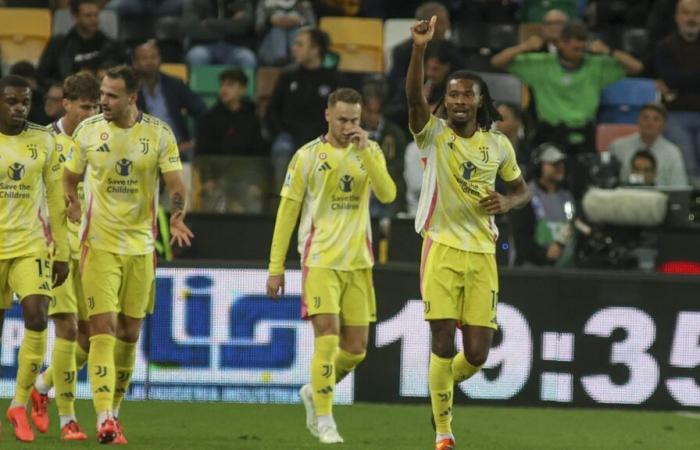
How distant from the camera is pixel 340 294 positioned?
1130cm

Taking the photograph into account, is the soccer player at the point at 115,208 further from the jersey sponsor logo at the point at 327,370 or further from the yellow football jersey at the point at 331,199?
the jersey sponsor logo at the point at 327,370

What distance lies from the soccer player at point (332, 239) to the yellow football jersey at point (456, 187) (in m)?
1.12

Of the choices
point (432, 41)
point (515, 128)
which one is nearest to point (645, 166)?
point (515, 128)

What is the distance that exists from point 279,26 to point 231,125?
215cm

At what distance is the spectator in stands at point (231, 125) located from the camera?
1541 cm

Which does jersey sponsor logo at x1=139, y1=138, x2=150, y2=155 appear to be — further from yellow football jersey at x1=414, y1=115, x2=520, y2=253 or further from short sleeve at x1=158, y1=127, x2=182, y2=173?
yellow football jersey at x1=414, y1=115, x2=520, y2=253

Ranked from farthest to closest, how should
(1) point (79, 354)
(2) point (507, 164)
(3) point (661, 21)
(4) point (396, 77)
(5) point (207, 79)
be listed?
(3) point (661, 21) → (5) point (207, 79) → (4) point (396, 77) → (1) point (79, 354) → (2) point (507, 164)

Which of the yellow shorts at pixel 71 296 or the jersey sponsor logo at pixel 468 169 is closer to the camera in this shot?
the jersey sponsor logo at pixel 468 169

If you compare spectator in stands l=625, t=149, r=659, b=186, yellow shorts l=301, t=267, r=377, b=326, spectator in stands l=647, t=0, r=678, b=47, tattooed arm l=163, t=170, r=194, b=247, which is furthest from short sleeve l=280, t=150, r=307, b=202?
spectator in stands l=647, t=0, r=678, b=47

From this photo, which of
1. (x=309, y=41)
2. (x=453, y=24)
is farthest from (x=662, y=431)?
(x=453, y=24)

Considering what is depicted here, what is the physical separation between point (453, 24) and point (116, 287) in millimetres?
8760

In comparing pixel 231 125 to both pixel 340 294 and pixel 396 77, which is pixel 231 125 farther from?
pixel 340 294

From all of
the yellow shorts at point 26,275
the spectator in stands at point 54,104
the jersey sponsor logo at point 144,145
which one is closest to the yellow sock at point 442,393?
the jersey sponsor logo at point 144,145

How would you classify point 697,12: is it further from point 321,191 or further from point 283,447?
point 283,447
